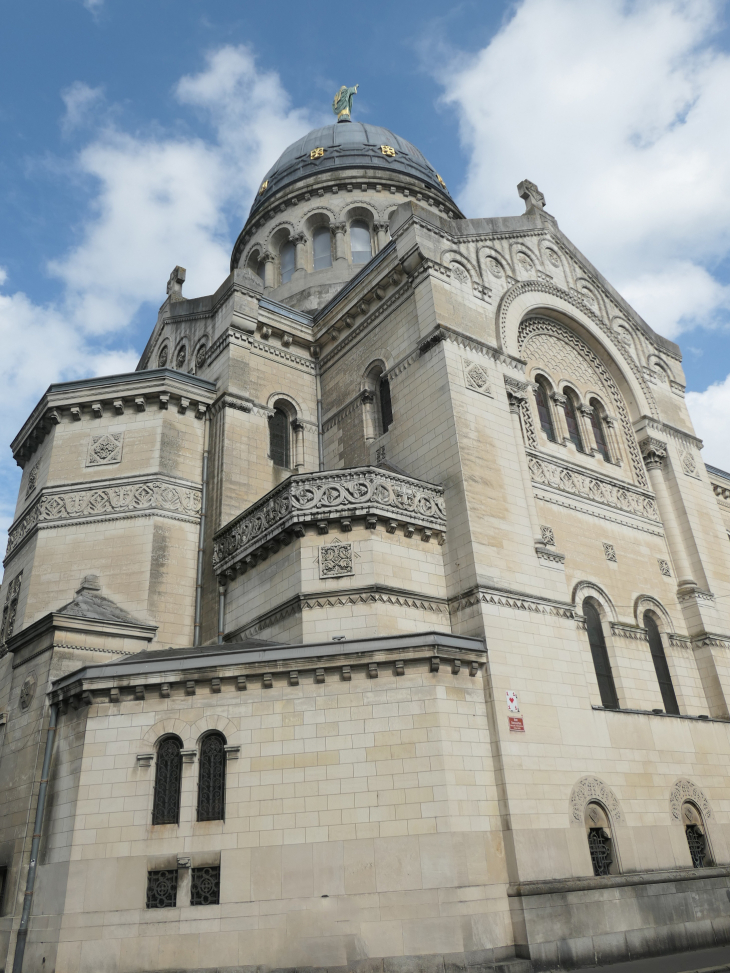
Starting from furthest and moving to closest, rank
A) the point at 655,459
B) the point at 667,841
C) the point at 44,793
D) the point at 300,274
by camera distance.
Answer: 1. the point at 300,274
2. the point at 655,459
3. the point at 667,841
4. the point at 44,793

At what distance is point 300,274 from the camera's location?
33969 millimetres

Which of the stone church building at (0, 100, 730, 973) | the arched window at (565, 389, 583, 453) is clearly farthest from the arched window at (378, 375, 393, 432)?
the arched window at (565, 389, 583, 453)

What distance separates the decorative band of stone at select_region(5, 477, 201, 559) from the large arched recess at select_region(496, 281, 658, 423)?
1153cm

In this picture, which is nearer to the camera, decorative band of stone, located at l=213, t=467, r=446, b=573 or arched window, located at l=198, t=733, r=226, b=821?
arched window, located at l=198, t=733, r=226, b=821

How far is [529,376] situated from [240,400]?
28.7ft

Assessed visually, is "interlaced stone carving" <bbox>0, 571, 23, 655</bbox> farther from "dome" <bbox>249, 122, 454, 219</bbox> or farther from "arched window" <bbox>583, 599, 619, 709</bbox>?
"dome" <bbox>249, 122, 454, 219</bbox>

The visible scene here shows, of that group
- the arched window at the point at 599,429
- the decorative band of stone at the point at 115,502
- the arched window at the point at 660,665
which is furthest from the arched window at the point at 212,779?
the arched window at the point at 599,429

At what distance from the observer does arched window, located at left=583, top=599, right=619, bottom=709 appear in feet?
64.0

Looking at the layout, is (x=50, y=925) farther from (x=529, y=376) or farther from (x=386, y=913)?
(x=529, y=376)

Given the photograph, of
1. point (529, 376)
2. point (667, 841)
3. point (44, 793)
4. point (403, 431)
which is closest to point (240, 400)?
point (403, 431)

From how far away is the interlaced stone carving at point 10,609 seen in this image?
69.5 feet

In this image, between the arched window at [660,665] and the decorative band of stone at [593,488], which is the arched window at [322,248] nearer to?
the decorative band of stone at [593,488]

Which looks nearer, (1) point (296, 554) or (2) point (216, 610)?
(1) point (296, 554)

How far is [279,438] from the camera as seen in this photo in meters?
24.3
